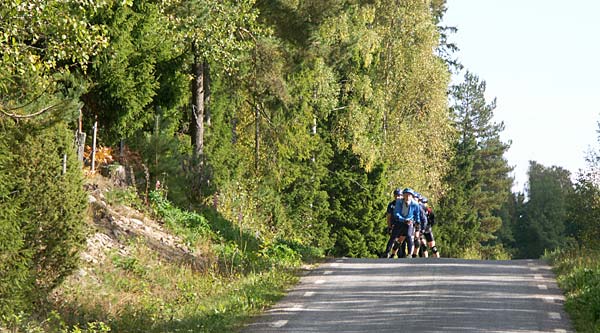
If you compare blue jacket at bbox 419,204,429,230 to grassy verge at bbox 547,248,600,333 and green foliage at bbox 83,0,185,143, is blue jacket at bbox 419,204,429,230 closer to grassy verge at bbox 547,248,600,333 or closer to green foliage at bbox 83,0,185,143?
grassy verge at bbox 547,248,600,333

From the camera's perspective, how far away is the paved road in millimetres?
14820

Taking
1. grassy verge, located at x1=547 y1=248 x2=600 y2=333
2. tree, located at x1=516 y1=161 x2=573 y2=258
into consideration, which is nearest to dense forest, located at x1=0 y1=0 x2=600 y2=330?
grassy verge, located at x1=547 y1=248 x2=600 y2=333

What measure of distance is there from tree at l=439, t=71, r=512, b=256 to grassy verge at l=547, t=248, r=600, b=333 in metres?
58.6

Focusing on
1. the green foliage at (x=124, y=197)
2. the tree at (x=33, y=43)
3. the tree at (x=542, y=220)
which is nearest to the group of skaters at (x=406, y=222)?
the green foliage at (x=124, y=197)

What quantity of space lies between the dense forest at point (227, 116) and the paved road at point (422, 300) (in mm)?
3713

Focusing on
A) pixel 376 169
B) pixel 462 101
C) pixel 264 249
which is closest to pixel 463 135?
pixel 462 101

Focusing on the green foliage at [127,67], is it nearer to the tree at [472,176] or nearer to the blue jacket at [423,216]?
the blue jacket at [423,216]

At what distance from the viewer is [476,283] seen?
19578mm

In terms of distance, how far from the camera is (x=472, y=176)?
105 metres

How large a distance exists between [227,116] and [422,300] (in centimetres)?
2472

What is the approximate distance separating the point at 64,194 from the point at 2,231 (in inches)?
77.7

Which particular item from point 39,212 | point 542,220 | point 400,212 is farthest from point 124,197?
point 542,220

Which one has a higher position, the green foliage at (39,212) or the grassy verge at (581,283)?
the green foliage at (39,212)

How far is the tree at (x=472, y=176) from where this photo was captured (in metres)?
90.0
